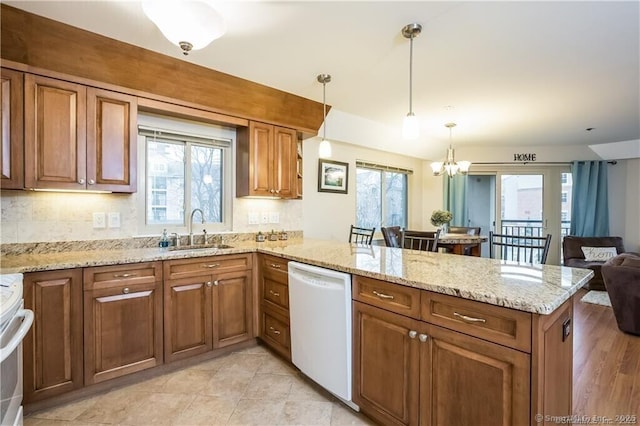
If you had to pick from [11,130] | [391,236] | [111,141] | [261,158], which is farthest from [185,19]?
[391,236]

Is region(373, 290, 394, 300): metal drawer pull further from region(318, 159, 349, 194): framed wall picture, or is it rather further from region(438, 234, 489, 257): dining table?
region(438, 234, 489, 257): dining table

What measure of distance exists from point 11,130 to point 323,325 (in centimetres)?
224

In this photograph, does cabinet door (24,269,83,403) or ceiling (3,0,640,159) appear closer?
cabinet door (24,269,83,403)

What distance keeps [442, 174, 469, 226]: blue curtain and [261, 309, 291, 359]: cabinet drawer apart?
446 centimetres

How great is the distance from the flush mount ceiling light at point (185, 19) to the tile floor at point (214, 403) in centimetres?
214

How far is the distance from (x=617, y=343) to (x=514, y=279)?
2396mm

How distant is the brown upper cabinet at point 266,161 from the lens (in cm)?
297

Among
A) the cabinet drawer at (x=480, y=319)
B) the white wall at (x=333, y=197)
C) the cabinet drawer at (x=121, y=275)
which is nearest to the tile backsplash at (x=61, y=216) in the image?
the cabinet drawer at (x=121, y=275)

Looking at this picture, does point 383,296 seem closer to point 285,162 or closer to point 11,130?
point 285,162

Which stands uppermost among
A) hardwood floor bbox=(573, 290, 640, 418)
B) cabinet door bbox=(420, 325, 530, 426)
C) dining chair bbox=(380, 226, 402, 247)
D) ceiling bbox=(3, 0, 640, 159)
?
ceiling bbox=(3, 0, 640, 159)

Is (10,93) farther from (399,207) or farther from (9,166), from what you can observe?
(399,207)

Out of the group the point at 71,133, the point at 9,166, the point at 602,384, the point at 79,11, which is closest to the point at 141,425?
the point at 9,166

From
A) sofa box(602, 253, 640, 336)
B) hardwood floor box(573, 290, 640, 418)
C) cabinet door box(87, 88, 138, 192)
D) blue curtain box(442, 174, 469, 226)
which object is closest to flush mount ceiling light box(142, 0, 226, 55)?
cabinet door box(87, 88, 138, 192)

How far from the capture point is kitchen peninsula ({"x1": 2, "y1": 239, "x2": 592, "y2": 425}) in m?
1.15
